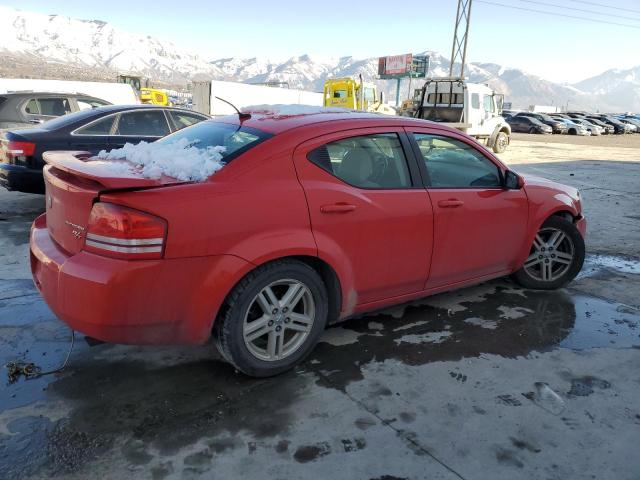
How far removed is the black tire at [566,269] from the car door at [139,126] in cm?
530

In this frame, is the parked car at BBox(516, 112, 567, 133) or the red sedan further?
the parked car at BBox(516, 112, 567, 133)

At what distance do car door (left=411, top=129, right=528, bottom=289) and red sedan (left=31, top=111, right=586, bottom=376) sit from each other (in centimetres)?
1

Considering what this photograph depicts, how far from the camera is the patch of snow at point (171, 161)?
109 inches

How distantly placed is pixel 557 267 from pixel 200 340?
132 inches

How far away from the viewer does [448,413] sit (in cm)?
273

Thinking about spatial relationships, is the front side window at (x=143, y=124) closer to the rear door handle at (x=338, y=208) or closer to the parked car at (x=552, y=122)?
the rear door handle at (x=338, y=208)

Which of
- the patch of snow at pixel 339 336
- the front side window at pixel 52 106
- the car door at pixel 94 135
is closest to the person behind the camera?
the patch of snow at pixel 339 336

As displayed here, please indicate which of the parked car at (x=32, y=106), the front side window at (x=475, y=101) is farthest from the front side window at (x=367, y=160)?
the front side window at (x=475, y=101)

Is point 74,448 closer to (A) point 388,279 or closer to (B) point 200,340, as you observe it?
(B) point 200,340

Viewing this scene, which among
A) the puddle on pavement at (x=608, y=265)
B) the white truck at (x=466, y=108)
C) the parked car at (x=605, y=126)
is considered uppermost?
the parked car at (x=605, y=126)

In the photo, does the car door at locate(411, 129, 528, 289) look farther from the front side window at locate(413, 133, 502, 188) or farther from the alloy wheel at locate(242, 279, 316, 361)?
the alloy wheel at locate(242, 279, 316, 361)

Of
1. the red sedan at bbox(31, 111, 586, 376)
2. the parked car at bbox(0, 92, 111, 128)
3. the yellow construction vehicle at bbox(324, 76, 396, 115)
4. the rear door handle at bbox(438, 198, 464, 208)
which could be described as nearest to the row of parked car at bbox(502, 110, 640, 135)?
the yellow construction vehicle at bbox(324, 76, 396, 115)

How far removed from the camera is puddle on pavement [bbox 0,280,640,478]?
95.9 inches

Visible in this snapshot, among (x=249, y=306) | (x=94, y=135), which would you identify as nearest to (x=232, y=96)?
(x=94, y=135)
